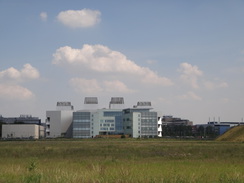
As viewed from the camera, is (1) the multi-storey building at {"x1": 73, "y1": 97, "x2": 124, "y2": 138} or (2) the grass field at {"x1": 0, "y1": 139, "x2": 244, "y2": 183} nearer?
(2) the grass field at {"x1": 0, "y1": 139, "x2": 244, "y2": 183}

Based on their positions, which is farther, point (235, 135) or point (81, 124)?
point (81, 124)

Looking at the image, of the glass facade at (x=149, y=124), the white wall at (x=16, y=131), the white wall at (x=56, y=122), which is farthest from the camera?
the glass facade at (x=149, y=124)

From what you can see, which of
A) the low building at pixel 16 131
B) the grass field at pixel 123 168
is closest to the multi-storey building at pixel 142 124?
the low building at pixel 16 131

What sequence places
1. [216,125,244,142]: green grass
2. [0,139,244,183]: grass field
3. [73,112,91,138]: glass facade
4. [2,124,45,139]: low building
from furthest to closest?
[2,124,45,139]: low building
[73,112,91,138]: glass facade
[216,125,244,142]: green grass
[0,139,244,183]: grass field

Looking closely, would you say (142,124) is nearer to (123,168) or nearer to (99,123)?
(99,123)

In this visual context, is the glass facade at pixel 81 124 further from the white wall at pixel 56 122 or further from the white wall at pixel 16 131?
the white wall at pixel 16 131

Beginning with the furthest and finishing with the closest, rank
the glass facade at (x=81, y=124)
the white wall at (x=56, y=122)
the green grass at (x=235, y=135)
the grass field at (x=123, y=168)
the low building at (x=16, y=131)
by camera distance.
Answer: the white wall at (x=56, y=122), the low building at (x=16, y=131), the glass facade at (x=81, y=124), the green grass at (x=235, y=135), the grass field at (x=123, y=168)

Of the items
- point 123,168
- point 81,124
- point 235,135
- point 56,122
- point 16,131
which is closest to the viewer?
point 123,168

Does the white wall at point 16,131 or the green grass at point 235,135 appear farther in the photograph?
the white wall at point 16,131

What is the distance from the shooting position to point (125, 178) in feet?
60.7

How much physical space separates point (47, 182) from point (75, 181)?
1.40 m

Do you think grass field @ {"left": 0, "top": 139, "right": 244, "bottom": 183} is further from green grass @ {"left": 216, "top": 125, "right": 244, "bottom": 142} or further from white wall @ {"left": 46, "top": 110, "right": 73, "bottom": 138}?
white wall @ {"left": 46, "top": 110, "right": 73, "bottom": 138}

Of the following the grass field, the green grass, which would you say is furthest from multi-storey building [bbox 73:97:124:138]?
the grass field

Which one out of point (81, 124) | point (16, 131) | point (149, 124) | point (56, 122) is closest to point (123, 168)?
point (81, 124)
